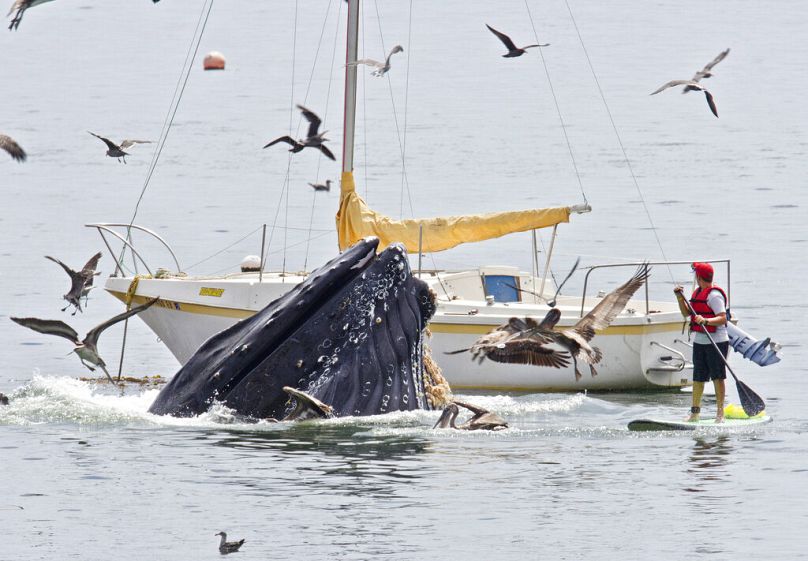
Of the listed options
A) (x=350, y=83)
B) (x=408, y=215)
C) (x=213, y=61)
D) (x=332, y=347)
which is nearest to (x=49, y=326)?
(x=332, y=347)

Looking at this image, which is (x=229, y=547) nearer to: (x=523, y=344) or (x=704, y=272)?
(x=523, y=344)

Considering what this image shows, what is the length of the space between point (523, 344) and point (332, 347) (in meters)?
5.02

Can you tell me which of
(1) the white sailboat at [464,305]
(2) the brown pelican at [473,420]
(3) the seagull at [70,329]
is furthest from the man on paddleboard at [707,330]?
(3) the seagull at [70,329]

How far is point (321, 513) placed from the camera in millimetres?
15562

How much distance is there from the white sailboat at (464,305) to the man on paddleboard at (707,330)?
231 inches

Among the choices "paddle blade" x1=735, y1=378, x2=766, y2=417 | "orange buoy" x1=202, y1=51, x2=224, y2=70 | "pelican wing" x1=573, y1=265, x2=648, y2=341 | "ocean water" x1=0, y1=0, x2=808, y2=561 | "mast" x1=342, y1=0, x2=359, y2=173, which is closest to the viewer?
"ocean water" x1=0, y1=0, x2=808, y2=561

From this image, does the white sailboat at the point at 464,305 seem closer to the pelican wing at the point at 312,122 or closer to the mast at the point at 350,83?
the mast at the point at 350,83

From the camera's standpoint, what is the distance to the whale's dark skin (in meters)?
16.9

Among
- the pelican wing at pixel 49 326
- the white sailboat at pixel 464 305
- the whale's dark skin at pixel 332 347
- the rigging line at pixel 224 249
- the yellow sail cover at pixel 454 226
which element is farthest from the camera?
the rigging line at pixel 224 249

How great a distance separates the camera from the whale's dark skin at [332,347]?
16906mm

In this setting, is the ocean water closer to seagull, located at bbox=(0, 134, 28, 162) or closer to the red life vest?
the red life vest

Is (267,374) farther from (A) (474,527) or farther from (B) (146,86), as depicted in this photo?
(B) (146,86)

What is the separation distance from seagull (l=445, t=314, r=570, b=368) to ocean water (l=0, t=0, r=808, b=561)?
0.92 metres

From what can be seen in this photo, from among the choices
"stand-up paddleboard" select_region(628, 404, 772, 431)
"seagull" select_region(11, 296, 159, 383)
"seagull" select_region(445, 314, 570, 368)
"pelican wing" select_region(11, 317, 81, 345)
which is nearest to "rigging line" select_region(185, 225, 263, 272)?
"seagull" select_region(445, 314, 570, 368)
